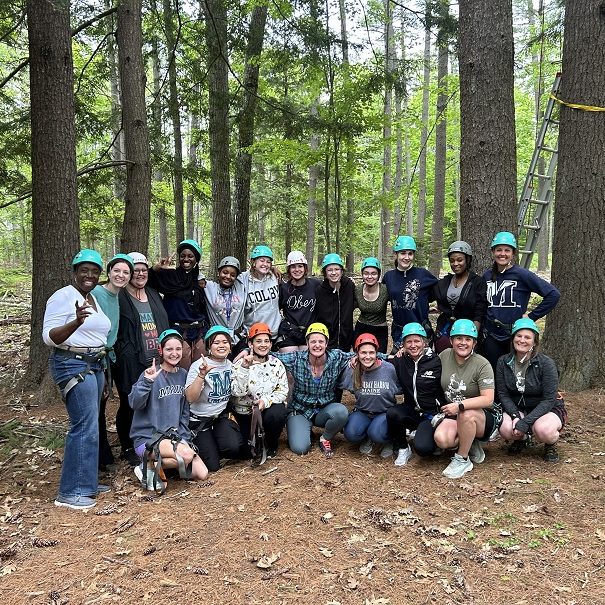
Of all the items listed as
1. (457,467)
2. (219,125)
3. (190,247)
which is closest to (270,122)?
(219,125)

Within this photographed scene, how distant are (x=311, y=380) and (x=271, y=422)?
70 cm

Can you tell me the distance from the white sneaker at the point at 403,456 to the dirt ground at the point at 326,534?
0.12m

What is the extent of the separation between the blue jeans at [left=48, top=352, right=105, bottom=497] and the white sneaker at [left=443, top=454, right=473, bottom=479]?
11.4 feet

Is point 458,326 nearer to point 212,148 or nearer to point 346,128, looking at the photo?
point 346,128

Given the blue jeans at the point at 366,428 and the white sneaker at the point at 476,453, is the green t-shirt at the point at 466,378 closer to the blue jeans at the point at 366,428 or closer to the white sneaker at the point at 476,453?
the white sneaker at the point at 476,453

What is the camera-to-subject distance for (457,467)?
489 centimetres

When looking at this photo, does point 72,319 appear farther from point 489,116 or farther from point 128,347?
point 489,116

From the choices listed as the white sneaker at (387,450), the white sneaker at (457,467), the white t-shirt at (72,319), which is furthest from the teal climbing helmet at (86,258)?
the white sneaker at (457,467)

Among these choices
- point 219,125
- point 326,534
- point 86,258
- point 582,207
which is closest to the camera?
point 326,534

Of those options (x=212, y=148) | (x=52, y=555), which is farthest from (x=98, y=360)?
(x=212, y=148)

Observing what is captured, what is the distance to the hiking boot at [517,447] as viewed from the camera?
17.1 ft

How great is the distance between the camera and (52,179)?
6.49 meters

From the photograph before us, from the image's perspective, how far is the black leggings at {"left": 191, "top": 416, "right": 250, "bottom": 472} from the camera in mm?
5359

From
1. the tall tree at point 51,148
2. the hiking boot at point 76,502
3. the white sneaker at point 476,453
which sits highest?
the tall tree at point 51,148
